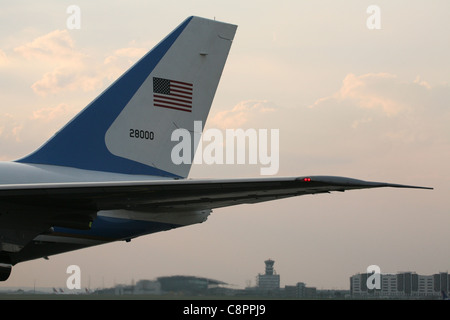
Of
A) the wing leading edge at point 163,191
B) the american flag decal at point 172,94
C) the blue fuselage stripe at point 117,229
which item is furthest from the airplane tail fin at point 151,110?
Answer: the wing leading edge at point 163,191

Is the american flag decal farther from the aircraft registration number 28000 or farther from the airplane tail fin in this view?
the aircraft registration number 28000

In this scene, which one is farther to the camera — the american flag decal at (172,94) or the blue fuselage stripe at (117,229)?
the american flag decal at (172,94)

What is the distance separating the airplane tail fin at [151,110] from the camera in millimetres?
18547

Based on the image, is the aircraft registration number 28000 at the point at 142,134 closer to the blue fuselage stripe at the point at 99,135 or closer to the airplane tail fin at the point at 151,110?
the airplane tail fin at the point at 151,110

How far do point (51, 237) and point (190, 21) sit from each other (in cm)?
739

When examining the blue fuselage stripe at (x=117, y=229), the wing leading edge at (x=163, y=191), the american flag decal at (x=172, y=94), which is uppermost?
the american flag decal at (x=172, y=94)

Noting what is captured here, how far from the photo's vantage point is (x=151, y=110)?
19.8 metres

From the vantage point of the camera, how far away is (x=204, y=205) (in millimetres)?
15938

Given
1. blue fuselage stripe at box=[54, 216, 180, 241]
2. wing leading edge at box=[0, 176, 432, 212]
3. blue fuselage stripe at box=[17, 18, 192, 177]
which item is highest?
blue fuselage stripe at box=[17, 18, 192, 177]

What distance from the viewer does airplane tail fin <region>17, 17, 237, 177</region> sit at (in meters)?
18.5

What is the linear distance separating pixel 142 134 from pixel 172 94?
4.92ft

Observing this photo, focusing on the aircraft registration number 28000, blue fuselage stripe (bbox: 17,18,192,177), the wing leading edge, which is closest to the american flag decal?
blue fuselage stripe (bbox: 17,18,192,177)

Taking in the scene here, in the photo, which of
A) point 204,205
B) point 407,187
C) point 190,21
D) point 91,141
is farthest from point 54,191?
point 190,21
